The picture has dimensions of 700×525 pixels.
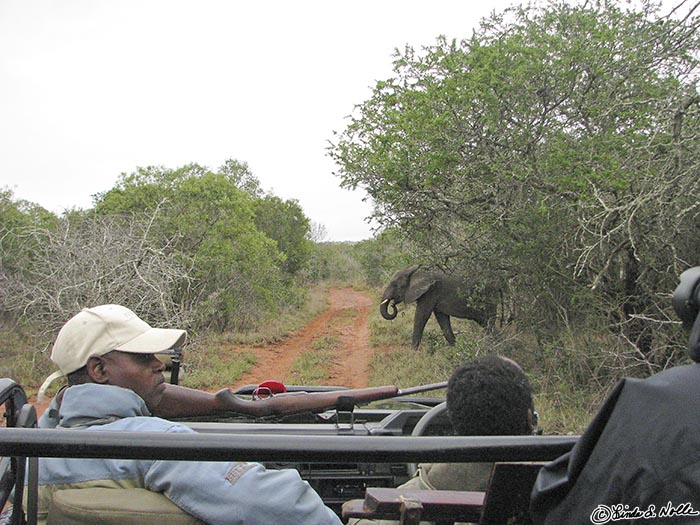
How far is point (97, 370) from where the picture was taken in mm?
2105

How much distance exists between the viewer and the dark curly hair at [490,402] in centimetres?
182

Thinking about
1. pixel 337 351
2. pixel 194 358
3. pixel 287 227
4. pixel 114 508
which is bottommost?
pixel 337 351

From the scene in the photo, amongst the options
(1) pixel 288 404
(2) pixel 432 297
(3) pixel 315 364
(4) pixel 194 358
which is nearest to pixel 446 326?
(2) pixel 432 297

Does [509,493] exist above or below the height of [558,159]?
below

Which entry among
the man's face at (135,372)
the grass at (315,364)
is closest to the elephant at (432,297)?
the grass at (315,364)

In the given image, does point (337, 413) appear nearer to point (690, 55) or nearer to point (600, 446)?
point (600, 446)

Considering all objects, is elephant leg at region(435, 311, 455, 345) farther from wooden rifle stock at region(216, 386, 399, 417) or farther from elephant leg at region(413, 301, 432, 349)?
wooden rifle stock at region(216, 386, 399, 417)

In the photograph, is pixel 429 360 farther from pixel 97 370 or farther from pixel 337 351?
pixel 97 370

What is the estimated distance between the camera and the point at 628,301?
20.2 ft

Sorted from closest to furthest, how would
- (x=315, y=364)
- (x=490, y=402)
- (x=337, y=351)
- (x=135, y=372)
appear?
(x=490, y=402) → (x=135, y=372) → (x=315, y=364) → (x=337, y=351)

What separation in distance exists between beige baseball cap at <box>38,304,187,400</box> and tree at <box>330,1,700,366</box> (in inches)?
164

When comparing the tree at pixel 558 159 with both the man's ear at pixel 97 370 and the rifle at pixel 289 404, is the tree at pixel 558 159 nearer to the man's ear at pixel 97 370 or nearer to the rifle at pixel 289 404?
the rifle at pixel 289 404

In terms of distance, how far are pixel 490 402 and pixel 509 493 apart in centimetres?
52

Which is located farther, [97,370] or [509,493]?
[97,370]
